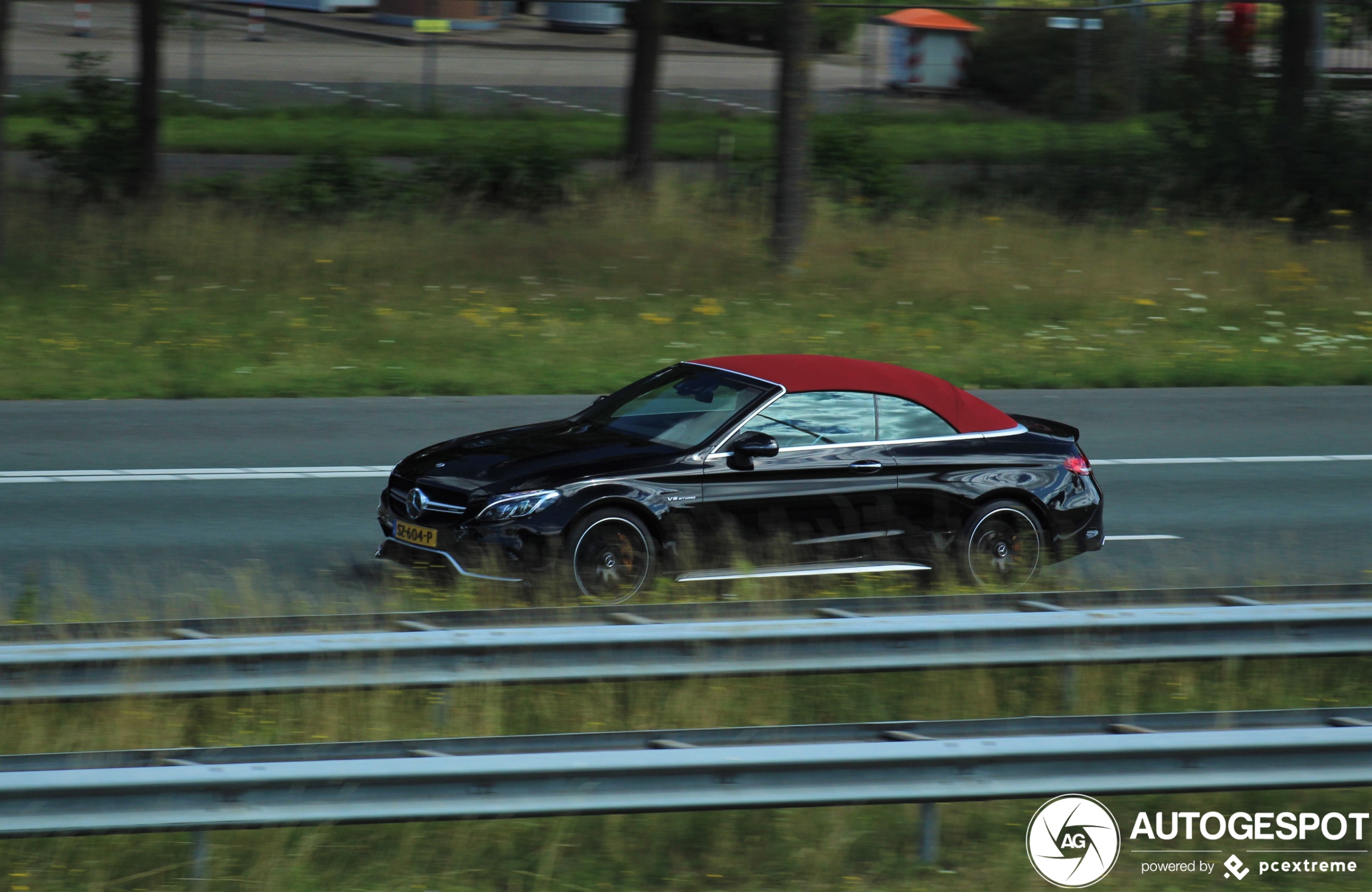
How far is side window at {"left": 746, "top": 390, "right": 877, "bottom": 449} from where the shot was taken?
8.92 m

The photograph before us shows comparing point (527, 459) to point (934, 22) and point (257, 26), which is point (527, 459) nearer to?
point (934, 22)

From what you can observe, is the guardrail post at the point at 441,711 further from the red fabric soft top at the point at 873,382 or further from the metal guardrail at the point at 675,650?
the red fabric soft top at the point at 873,382

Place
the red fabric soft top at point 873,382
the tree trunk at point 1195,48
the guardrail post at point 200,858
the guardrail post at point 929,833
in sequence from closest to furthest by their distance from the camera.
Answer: the guardrail post at point 200,858, the guardrail post at point 929,833, the red fabric soft top at point 873,382, the tree trunk at point 1195,48

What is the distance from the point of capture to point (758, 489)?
8.73 metres

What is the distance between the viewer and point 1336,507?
11.9 meters

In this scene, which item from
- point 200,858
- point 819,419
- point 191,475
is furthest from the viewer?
point 191,475

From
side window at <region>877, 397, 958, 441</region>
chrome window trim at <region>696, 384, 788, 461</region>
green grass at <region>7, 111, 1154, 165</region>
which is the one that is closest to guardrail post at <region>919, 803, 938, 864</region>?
chrome window trim at <region>696, 384, 788, 461</region>

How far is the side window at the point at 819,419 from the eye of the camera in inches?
351

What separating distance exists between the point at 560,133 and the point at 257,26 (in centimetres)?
1478

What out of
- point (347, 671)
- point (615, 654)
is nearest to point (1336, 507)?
point (615, 654)

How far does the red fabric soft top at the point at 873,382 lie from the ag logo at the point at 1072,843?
432cm

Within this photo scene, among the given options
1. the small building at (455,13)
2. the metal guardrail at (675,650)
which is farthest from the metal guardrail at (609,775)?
the small building at (455,13)

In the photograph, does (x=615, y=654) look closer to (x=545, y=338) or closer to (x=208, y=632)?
(x=208, y=632)

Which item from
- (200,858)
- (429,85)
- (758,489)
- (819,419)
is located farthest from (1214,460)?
(429,85)
